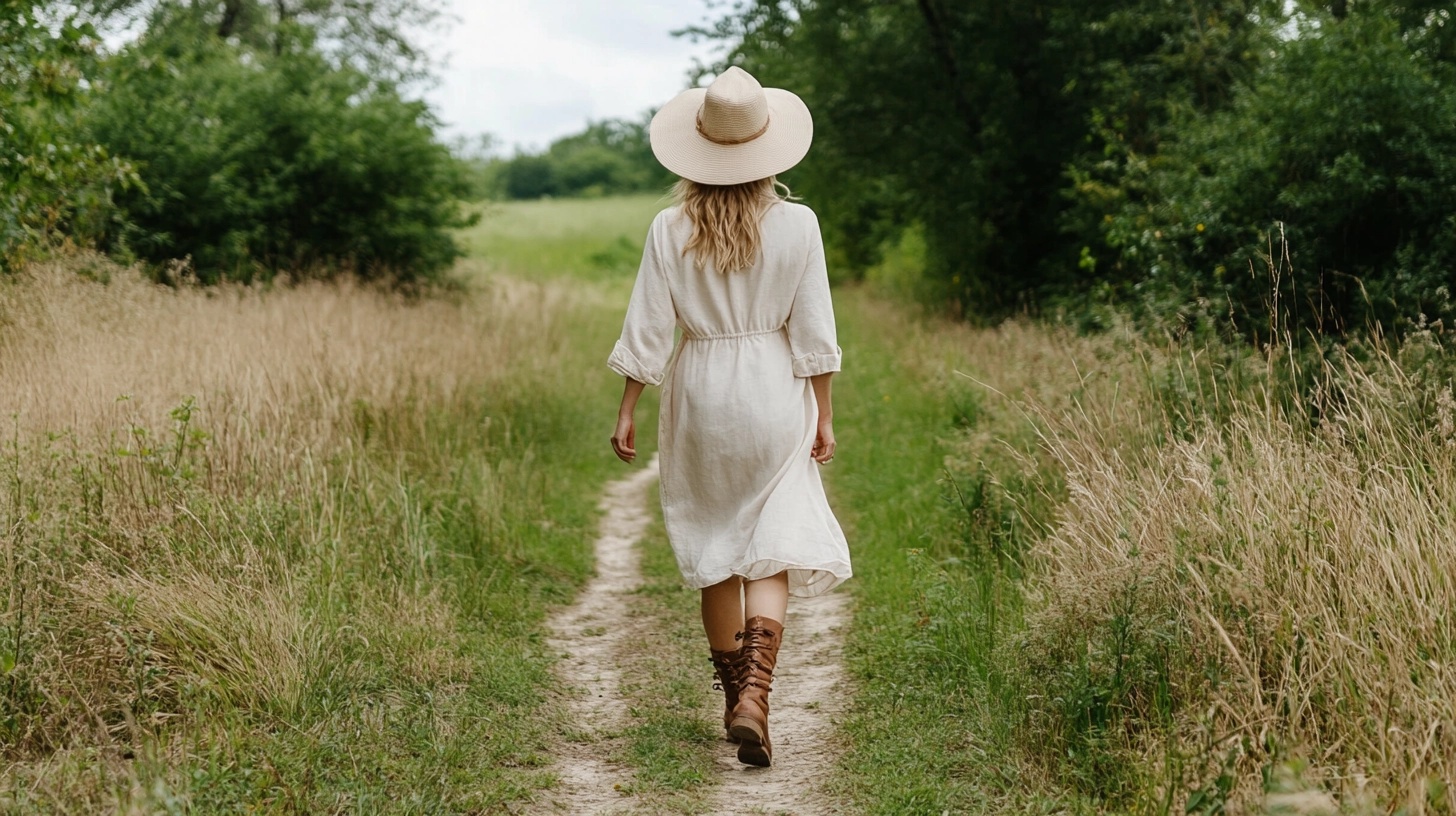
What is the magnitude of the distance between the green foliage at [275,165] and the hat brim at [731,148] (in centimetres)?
925

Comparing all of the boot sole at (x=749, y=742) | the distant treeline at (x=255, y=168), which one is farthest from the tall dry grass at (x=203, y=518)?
the distant treeline at (x=255, y=168)

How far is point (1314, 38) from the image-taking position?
920 centimetres

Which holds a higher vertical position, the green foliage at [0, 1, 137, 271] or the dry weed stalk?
the green foliage at [0, 1, 137, 271]

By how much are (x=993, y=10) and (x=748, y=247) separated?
1213 centimetres

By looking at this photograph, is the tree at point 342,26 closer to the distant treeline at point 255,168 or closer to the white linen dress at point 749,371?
the distant treeline at point 255,168

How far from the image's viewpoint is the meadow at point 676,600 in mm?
3285

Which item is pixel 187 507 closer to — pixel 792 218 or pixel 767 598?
pixel 767 598

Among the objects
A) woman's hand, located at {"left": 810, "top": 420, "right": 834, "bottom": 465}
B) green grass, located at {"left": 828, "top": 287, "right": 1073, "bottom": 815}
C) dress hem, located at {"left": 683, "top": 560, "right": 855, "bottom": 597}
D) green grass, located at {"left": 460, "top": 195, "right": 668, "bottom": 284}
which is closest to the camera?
green grass, located at {"left": 828, "top": 287, "right": 1073, "bottom": 815}

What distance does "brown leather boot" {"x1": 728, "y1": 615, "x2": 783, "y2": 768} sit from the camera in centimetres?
399

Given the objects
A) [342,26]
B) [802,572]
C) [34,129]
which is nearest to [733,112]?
[802,572]

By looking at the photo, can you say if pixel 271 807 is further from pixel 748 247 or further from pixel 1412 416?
pixel 1412 416

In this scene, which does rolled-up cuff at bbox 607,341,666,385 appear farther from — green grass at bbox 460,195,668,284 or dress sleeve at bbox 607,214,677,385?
green grass at bbox 460,195,668,284

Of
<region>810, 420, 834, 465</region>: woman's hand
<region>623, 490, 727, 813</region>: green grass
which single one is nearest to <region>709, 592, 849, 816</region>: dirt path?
<region>623, 490, 727, 813</region>: green grass

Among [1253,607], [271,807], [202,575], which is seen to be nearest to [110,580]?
[202,575]
